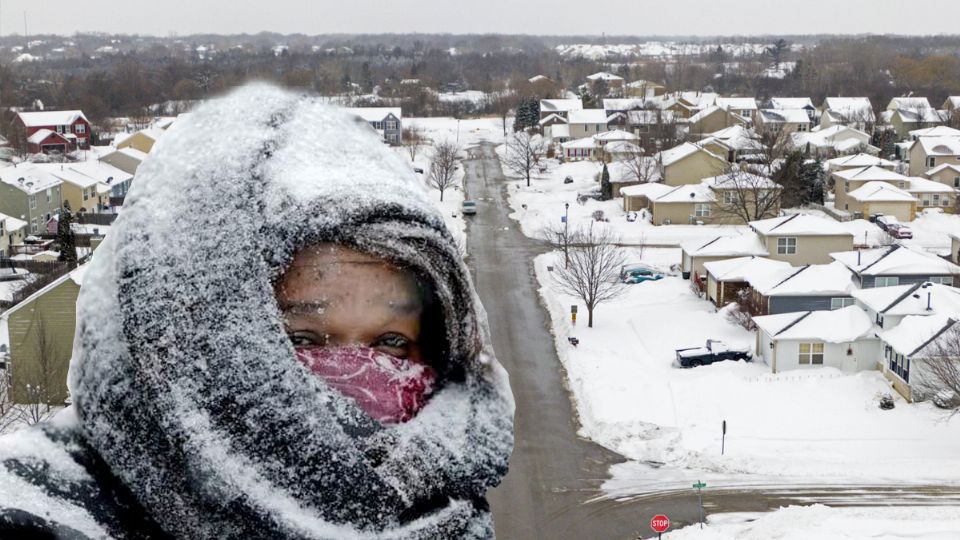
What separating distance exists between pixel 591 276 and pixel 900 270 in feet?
22.5

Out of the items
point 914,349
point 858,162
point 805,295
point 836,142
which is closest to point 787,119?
point 836,142

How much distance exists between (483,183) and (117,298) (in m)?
41.2

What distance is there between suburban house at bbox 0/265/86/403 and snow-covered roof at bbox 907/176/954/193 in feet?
97.2

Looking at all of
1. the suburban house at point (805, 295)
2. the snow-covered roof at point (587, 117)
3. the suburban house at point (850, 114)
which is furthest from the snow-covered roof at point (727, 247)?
the suburban house at point (850, 114)

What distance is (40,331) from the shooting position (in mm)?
16594

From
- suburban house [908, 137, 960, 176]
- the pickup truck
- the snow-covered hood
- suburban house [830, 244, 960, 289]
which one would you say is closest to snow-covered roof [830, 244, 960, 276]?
suburban house [830, 244, 960, 289]

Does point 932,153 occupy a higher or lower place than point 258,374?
lower

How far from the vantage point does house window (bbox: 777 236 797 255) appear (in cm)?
2736

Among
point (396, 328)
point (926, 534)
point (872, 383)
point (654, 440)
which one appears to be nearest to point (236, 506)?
point (396, 328)

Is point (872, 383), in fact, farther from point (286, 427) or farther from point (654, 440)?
point (286, 427)

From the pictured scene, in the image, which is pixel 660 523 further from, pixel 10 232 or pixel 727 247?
pixel 10 232

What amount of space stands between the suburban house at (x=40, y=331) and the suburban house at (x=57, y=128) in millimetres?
33234

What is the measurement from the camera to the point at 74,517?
48.4 inches

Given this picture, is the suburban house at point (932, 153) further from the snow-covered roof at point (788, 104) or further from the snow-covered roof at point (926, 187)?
the snow-covered roof at point (788, 104)
